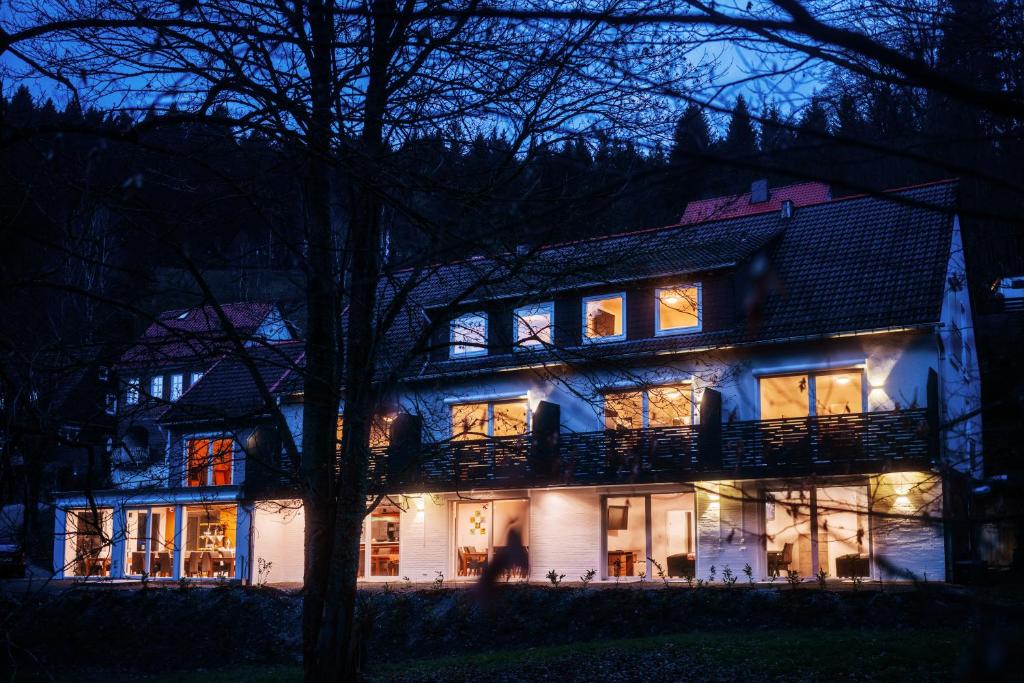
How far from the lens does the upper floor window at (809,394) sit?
896 inches

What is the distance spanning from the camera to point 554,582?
22875mm

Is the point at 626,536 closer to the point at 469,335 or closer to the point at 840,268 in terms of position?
the point at 469,335

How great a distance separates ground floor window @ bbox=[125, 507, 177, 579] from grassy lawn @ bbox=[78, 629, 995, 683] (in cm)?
1567

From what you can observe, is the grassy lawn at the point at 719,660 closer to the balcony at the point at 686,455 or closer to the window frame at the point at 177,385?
the balcony at the point at 686,455

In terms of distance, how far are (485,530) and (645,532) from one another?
4.66 metres

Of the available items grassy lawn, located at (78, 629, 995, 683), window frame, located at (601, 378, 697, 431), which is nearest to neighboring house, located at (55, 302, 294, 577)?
window frame, located at (601, 378, 697, 431)

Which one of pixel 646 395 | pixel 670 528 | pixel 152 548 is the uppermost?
pixel 646 395

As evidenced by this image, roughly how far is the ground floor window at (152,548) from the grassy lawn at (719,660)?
51.4 feet

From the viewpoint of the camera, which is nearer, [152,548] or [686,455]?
[686,455]

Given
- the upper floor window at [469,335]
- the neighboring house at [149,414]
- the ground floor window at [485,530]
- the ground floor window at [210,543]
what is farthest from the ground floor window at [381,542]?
the upper floor window at [469,335]

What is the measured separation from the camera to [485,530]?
28156 mm

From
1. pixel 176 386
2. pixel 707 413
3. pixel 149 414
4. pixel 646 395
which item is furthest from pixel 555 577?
pixel 176 386

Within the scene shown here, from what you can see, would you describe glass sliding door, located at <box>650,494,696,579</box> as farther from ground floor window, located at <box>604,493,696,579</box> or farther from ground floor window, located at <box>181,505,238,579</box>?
ground floor window, located at <box>181,505,238,579</box>

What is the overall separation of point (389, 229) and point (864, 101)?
7.17m
